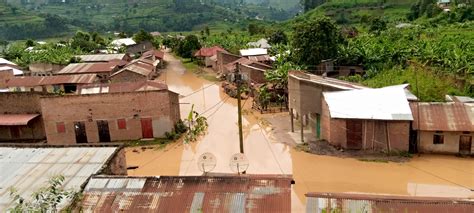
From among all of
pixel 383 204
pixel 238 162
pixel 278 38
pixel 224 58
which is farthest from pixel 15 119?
pixel 278 38

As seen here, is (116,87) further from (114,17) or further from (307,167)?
(114,17)

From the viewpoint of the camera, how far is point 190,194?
39.5 ft

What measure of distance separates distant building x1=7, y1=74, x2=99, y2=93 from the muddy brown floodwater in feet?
54.1

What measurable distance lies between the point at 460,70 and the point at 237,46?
1458 inches

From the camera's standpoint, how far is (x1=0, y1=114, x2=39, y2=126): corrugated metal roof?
24.3 meters

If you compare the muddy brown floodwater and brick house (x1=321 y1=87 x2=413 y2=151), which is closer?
the muddy brown floodwater

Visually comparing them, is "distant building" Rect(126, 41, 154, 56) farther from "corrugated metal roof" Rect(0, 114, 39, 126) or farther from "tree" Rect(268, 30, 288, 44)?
"corrugated metal roof" Rect(0, 114, 39, 126)

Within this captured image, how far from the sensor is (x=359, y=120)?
20.3 m

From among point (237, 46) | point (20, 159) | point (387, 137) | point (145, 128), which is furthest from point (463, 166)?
point (237, 46)

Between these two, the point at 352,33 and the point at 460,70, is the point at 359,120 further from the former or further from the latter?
the point at 352,33

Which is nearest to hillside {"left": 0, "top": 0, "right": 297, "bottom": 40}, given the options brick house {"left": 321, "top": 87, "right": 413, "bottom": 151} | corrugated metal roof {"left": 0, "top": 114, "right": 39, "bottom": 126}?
corrugated metal roof {"left": 0, "top": 114, "right": 39, "bottom": 126}

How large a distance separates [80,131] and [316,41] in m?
21.1

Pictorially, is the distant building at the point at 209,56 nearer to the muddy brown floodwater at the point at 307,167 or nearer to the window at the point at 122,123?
the muddy brown floodwater at the point at 307,167

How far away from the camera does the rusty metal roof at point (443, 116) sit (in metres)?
19.7
